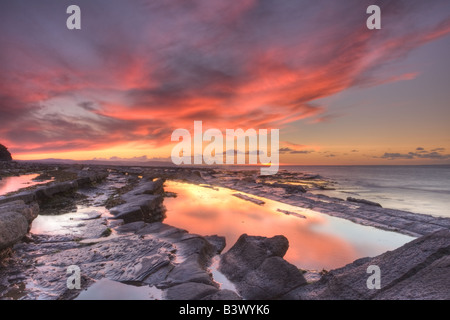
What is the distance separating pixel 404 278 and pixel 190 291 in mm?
5559

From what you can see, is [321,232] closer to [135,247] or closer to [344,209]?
[344,209]

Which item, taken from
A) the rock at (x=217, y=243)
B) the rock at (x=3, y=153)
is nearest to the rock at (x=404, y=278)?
the rock at (x=217, y=243)

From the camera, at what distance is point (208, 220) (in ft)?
57.4

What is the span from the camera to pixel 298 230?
49.0 feet

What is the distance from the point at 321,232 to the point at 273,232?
10.3 feet

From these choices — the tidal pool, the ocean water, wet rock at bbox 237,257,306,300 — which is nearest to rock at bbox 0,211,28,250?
the tidal pool

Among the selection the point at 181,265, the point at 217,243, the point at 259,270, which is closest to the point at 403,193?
the point at 217,243

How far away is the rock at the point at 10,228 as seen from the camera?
838 cm

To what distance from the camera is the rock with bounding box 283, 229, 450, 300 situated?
4.95 metres

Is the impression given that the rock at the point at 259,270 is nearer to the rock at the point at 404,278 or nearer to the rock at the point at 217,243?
the rock at the point at 404,278

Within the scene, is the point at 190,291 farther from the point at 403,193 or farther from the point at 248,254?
the point at 403,193

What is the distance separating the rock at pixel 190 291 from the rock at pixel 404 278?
231 centimetres

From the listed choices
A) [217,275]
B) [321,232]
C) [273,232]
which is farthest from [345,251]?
[217,275]
